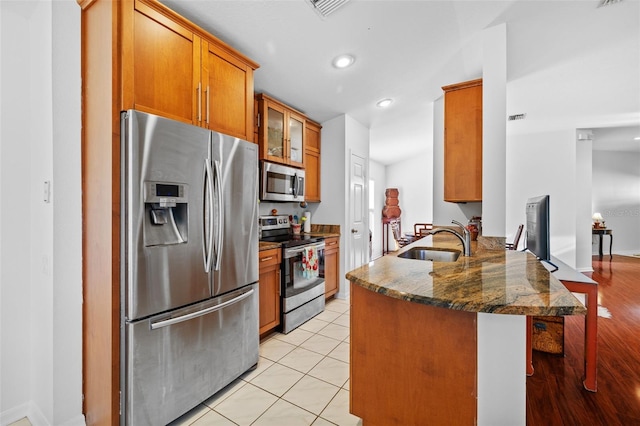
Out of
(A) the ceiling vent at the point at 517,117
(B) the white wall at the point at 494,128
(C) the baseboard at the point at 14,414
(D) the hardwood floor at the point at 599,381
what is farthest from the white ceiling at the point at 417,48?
(D) the hardwood floor at the point at 599,381

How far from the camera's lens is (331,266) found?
3.60 meters

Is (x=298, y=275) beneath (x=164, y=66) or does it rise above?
beneath

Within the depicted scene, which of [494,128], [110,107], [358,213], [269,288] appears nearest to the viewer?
[110,107]

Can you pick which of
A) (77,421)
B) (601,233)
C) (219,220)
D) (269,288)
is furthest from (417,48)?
(601,233)

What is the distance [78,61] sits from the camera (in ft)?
5.07

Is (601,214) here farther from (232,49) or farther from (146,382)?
(146,382)

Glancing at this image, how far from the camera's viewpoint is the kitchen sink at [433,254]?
6.93ft

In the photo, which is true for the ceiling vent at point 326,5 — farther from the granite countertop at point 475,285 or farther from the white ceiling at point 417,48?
the granite countertop at point 475,285

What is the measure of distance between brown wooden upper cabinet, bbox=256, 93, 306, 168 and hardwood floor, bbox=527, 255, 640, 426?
9.20 ft

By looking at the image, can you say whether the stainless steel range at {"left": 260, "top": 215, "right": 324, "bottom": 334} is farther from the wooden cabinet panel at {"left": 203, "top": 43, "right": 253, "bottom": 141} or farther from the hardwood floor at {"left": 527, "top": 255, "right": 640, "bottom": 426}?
the hardwood floor at {"left": 527, "top": 255, "right": 640, "bottom": 426}

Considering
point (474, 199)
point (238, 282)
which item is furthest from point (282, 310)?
point (474, 199)

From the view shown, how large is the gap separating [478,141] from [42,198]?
132 inches

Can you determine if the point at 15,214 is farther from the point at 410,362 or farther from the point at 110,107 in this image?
the point at 410,362

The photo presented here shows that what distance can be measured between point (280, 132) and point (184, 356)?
226 centimetres
